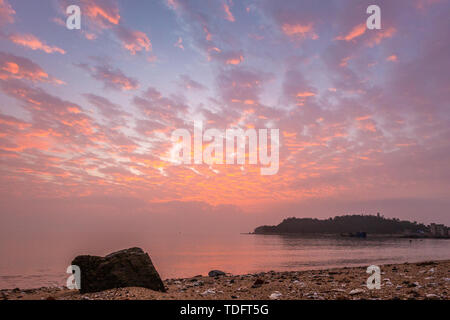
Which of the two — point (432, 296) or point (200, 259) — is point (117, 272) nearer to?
point (432, 296)

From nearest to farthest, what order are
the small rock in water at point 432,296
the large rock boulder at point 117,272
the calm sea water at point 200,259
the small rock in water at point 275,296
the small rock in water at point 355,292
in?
the small rock in water at point 432,296 < the small rock in water at point 355,292 < the small rock in water at point 275,296 < the large rock boulder at point 117,272 < the calm sea water at point 200,259

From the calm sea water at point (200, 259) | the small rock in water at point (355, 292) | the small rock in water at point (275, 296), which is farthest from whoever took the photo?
the calm sea water at point (200, 259)

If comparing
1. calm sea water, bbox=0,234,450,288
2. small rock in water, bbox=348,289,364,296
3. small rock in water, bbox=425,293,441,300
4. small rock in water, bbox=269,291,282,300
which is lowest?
calm sea water, bbox=0,234,450,288

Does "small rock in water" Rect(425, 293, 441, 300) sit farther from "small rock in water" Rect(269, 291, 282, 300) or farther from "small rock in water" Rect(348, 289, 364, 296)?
"small rock in water" Rect(269, 291, 282, 300)

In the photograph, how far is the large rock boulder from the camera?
1184cm

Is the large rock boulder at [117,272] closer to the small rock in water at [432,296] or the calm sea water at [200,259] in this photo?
the small rock in water at [432,296]

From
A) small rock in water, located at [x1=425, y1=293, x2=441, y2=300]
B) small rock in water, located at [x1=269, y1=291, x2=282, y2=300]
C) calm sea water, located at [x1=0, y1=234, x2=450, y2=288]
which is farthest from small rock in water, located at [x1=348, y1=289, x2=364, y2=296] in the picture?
calm sea water, located at [x1=0, y1=234, x2=450, y2=288]

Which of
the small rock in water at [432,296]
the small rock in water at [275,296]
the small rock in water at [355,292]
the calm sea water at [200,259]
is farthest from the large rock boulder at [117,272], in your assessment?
→ the calm sea water at [200,259]

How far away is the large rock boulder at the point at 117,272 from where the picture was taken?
11.8 metres

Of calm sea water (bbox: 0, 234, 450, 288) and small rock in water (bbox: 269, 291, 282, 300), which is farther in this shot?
calm sea water (bbox: 0, 234, 450, 288)

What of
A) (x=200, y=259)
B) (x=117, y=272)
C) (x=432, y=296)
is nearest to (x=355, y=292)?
(x=432, y=296)

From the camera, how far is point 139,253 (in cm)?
1288
